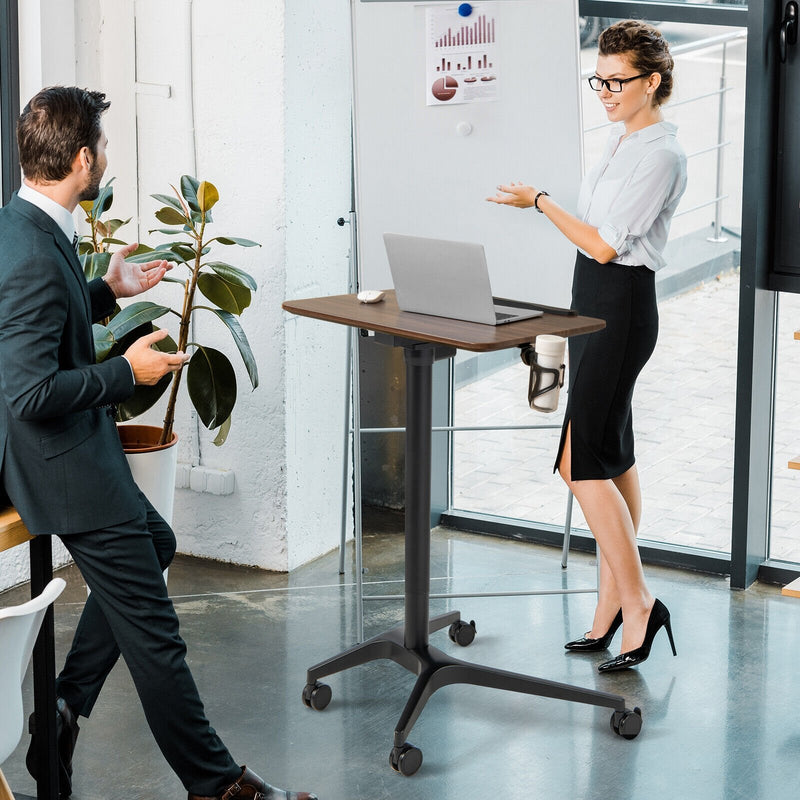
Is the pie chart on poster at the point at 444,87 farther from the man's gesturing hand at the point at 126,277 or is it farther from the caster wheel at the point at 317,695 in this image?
the caster wheel at the point at 317,695

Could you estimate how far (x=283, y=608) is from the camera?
400cm

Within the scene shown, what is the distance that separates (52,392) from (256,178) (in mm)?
1888

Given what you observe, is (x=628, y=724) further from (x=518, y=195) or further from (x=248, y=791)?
(x=518, y=195)

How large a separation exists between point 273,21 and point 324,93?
305mm

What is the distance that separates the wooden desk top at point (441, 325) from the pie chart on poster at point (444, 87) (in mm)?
770

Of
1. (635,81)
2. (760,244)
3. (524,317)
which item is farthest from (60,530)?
(760,244)

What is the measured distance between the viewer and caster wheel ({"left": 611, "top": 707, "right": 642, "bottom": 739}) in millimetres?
3133

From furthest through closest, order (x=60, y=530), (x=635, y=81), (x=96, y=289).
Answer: (x=635, y=81) → (x=96, y=289) → (x=60, y=530)

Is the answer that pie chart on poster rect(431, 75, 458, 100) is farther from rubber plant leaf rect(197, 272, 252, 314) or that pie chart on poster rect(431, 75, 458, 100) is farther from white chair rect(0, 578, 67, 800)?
white chair rect(0, 578, 67, 800)

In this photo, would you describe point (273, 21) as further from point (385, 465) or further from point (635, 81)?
point (385, 465)

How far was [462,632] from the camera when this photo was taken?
12.2ft

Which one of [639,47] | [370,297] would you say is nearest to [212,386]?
[370,297]

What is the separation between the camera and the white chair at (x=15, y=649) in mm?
2004

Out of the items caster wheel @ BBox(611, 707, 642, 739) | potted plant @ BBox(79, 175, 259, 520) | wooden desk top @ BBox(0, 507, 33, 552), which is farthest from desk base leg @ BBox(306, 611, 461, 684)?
wooden desk top @ BBox(0, 507, 33, 552)
